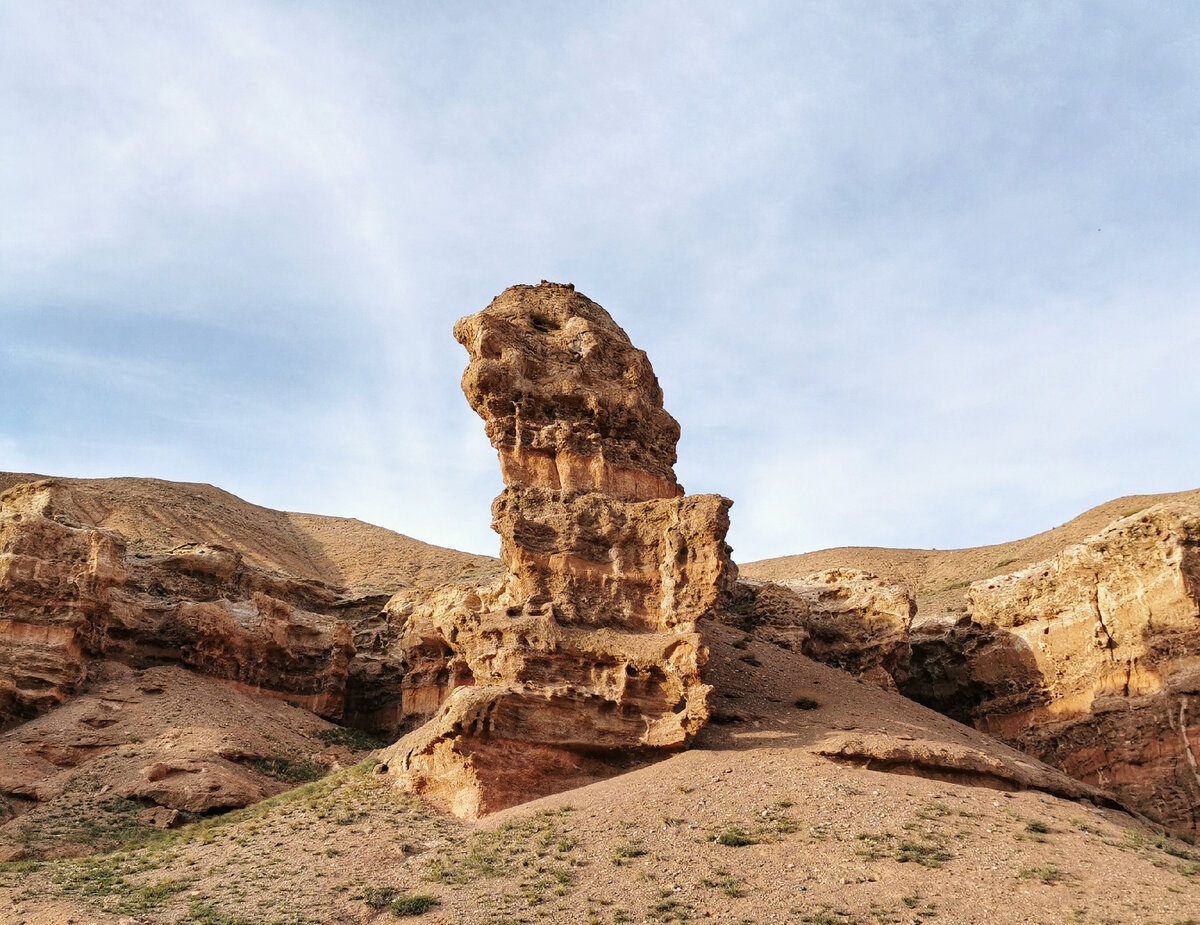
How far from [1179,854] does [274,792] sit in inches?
784

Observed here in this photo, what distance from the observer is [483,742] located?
70.8ft

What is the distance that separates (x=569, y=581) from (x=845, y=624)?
12154mm

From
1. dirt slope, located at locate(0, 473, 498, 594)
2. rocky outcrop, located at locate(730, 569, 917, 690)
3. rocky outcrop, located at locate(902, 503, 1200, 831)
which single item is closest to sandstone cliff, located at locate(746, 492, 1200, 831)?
rocky outcrop, located at locate(902, 503, 1200, 831)

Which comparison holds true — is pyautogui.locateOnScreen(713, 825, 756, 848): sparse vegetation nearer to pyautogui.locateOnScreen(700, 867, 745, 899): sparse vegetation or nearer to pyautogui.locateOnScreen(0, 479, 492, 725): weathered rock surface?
pyautogui.locateOnScreen(700, 867, 745, 899): sparse vegetation

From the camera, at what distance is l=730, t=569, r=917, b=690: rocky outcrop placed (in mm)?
31828

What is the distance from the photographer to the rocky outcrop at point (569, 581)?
72.1 feet

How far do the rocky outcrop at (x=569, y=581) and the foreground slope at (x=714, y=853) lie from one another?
1.04 m

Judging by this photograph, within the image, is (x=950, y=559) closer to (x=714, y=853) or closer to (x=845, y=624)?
(x=845, y=624)

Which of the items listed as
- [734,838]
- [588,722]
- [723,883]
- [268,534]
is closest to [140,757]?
[588,722]

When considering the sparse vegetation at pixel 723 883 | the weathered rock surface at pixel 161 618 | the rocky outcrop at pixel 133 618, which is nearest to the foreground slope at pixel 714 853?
the sparse vegetation at pixel 723 883

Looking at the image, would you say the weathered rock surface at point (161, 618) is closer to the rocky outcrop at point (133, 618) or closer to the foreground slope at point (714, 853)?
the rocky outcrop at point (133, 618)

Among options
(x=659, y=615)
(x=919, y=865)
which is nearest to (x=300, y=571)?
(x=659, y=615)

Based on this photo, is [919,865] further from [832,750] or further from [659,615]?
[659,615]

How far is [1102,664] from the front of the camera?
3017cm
